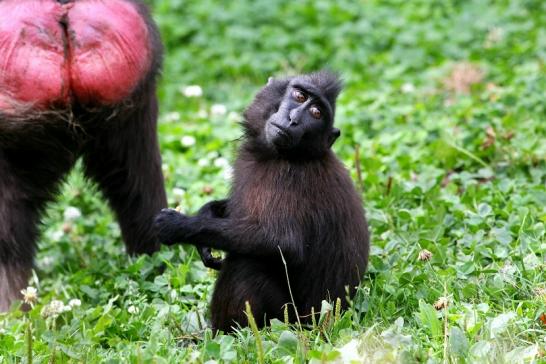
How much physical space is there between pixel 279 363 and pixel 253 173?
1014 mm

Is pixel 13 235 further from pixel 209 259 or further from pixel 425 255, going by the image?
pixel 425 255

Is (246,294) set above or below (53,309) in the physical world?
above

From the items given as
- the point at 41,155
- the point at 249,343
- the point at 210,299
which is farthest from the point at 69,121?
the point at 249,343

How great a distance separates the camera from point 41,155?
5.24 metres

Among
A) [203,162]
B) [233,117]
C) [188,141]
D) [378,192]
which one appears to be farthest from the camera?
[233,117]

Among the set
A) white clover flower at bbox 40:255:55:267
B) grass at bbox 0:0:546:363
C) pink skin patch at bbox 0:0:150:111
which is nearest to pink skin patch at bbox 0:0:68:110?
pink skin patch at bbox 0:0:150:111

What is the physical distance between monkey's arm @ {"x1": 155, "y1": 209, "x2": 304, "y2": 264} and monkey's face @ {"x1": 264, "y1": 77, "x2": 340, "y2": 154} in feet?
1.25

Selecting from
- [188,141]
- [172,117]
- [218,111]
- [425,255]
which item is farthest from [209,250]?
[172,117]

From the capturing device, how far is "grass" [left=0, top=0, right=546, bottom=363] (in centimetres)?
431

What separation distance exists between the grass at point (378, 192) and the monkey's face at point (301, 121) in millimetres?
579

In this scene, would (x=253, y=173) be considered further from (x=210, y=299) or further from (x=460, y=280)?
(x=460, y=280)

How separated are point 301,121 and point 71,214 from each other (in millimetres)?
2538

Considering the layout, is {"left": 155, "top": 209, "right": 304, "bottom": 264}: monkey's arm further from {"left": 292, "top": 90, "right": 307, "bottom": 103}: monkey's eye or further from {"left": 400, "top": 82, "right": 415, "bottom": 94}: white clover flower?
{"left": 400, "top": 82, "right": 415, "bottom": 94}: white clover flower

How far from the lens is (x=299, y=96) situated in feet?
15.3
